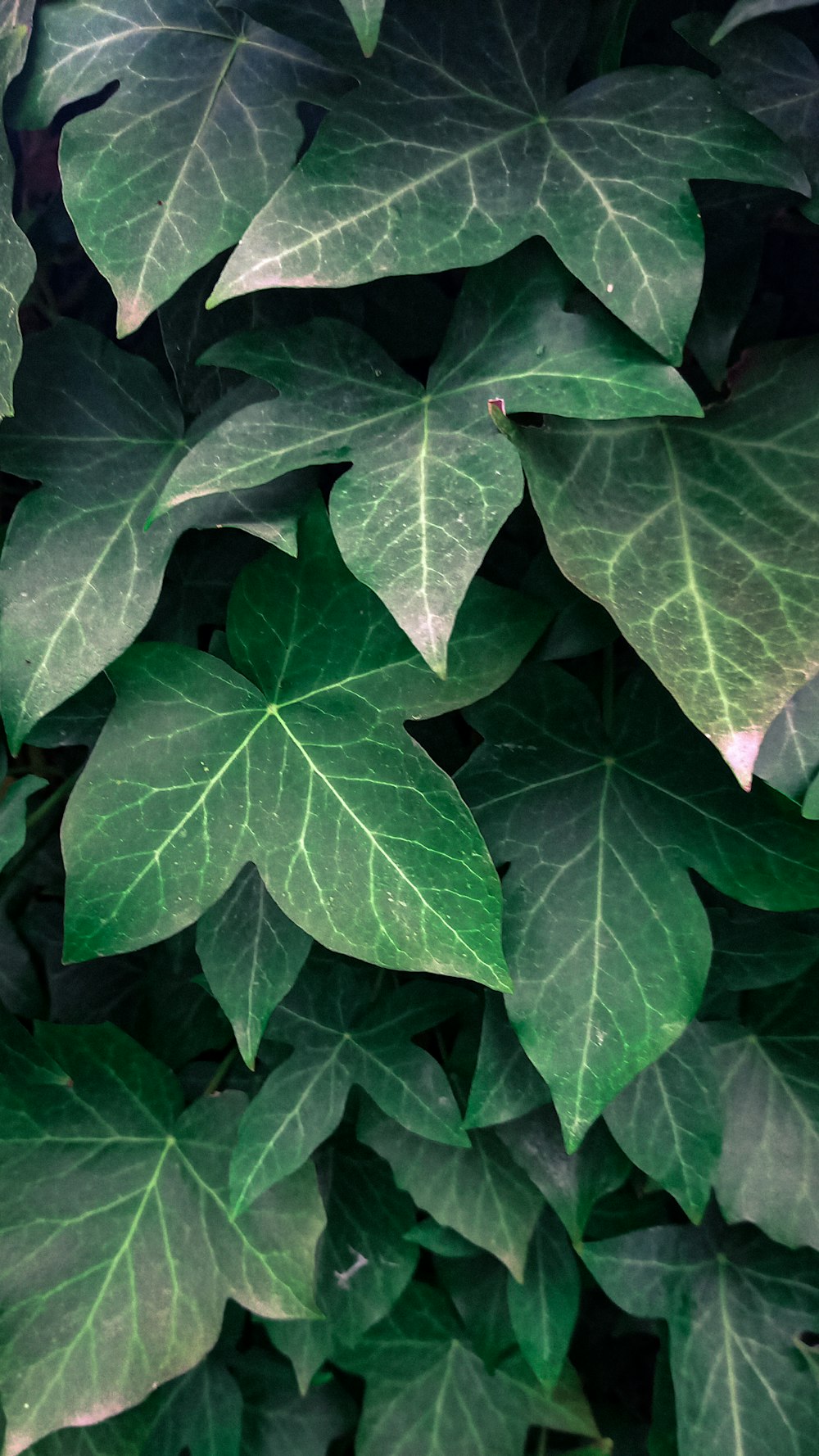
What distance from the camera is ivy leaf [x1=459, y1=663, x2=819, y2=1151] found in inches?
21.8

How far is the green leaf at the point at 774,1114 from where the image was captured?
67 cm

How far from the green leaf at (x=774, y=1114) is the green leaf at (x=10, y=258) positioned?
667mm

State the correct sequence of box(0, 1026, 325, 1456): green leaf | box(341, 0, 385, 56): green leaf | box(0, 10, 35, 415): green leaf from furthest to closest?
1. box(0, 1026, 325, 1456): green leaf
2. box(0, 10, 35, 415): green leaf
3. box(341, 0, 385, 56): green leaf

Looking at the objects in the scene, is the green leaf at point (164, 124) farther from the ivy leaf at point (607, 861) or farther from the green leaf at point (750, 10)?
the ivy leaf at point (607, 861)

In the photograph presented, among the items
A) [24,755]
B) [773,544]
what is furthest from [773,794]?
[24,755]

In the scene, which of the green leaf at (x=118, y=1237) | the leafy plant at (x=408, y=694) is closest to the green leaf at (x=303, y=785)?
the leafy plant at (x=408, y=694)

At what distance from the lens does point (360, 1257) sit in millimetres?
778

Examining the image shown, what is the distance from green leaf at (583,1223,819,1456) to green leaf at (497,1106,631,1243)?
8 cm

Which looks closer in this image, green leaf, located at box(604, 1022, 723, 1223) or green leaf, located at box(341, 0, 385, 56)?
green leaf, located at box(341, 0, 385, 56)

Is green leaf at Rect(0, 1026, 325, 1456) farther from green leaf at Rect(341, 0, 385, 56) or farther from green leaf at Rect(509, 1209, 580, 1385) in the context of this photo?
green leaf at Rect(341, 0, 385, 56)

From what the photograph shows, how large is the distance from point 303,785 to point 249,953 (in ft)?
0.45

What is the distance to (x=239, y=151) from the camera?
21.5 inches

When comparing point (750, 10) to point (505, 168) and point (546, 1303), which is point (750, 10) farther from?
point (546, 1303)

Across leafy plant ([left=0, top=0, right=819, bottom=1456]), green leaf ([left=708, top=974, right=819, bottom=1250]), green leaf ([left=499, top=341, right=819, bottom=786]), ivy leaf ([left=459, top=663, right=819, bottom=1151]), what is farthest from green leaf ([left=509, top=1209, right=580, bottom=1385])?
green leaf ([left=499, top=341, right=819, bottom=786])
